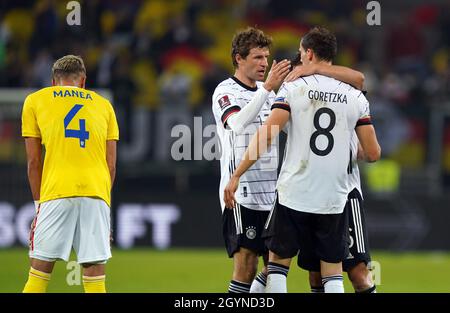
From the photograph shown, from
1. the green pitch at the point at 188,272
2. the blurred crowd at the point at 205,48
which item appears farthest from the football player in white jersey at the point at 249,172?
the blurred crowd at the point at 205,48

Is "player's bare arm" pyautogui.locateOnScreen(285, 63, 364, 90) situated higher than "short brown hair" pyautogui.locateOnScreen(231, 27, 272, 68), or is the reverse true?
"short brown hair" pyautogui.locateOnScreen(231, 27, 272, 68)

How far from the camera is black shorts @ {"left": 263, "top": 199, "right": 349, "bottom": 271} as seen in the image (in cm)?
775

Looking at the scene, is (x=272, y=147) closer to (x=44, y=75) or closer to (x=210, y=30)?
(x=44, y=75)

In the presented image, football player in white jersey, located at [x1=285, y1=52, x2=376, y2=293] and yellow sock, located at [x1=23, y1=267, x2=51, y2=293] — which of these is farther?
football player in white jersey, located at [x1=285, y1=52, x2=376, y2=293]

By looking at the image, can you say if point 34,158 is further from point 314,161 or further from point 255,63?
point 314,161

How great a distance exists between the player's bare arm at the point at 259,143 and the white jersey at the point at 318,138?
3.3 inches

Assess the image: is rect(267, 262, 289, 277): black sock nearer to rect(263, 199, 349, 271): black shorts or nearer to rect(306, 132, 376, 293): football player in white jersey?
rect(263, 199, 349, 271): black shorts

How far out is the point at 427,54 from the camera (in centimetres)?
2138

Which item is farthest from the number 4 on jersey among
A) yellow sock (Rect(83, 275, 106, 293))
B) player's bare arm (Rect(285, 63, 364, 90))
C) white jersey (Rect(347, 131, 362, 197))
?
white jersey (Rect(347, 131, 362, 197))

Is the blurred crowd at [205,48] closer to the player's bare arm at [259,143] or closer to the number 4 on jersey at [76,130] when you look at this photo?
the number 4 on jersey at [76,130]

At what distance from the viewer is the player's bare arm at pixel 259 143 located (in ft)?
25.0
